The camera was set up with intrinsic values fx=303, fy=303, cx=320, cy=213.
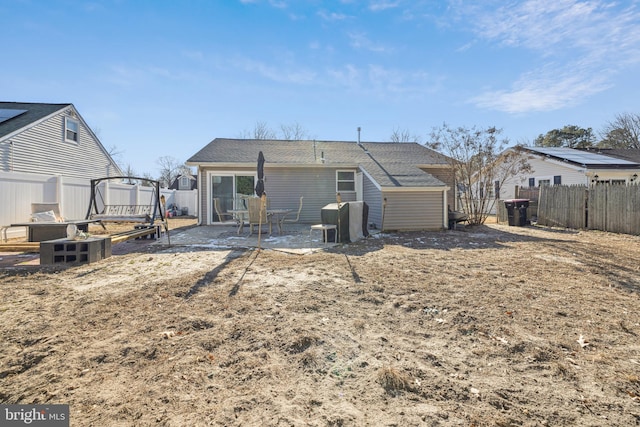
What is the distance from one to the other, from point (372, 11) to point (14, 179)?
39.1 feet

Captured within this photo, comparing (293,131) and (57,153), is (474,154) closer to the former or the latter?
(57,153)

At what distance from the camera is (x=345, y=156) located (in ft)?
44.7

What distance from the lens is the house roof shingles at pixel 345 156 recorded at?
36.4 ft

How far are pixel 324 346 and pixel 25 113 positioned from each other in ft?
57.0

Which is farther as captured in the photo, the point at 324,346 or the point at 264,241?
the point at 264,241

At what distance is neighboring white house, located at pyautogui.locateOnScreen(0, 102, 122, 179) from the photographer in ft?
37.6

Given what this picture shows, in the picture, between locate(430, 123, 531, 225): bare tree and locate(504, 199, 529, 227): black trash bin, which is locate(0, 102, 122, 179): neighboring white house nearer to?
locate(430, 123, 531, 225): bare tree

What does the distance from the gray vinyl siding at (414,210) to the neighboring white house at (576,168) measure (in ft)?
18.3

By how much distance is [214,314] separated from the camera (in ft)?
10.5

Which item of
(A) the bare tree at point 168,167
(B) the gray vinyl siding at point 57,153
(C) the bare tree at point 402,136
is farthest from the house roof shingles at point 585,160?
(A) the bare tree at point 168,167

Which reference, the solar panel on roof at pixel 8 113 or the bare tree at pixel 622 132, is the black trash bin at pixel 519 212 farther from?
the bare tree at pixel 622 132

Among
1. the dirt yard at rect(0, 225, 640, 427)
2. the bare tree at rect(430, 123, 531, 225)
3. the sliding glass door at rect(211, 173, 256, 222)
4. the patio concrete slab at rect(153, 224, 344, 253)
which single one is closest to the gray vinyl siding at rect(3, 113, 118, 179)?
the sliding glass door at rect(211, 173, 256, 222)

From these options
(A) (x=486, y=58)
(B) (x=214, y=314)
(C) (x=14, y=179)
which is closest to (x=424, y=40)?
(A) (x=486, y=58)

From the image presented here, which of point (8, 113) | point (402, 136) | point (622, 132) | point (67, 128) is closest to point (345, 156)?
point (67, 128)
